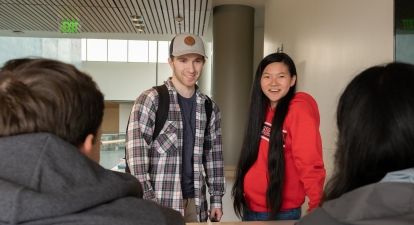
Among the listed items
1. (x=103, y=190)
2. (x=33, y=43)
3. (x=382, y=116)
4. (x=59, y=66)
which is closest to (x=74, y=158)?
(x=103, y=190)

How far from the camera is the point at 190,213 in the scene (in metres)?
2.31

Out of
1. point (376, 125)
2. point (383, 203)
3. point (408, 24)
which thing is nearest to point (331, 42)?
point (408, 24)

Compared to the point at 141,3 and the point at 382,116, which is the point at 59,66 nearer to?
the point at 382,116

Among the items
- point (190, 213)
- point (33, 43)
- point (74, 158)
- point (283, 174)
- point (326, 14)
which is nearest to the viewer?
point (74, 158)

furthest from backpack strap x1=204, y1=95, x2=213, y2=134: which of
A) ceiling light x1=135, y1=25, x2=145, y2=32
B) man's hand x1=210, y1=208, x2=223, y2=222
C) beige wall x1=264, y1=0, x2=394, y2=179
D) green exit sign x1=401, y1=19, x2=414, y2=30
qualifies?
ceiling light x1=135, y1=25, x2=145, y2=32

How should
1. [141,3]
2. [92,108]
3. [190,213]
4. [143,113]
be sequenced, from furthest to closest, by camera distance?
[141,3] → [190,213] → [143,113] → [92,108]

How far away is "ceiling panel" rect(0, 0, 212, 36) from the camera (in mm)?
7023

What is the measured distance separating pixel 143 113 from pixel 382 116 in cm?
141

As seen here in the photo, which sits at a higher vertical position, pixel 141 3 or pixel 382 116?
pixel 141 3

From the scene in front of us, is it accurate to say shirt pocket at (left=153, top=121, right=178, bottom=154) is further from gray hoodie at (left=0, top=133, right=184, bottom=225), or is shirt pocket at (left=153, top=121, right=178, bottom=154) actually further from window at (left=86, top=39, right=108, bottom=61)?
window at (left=86, top=39, right=108, bottom=61)

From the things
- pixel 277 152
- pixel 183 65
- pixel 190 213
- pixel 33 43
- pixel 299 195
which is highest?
pixel 33 43

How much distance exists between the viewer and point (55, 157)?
2.56 feet

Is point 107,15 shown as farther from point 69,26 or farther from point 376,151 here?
point 376,151

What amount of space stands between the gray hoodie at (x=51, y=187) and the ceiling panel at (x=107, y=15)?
247 inches
